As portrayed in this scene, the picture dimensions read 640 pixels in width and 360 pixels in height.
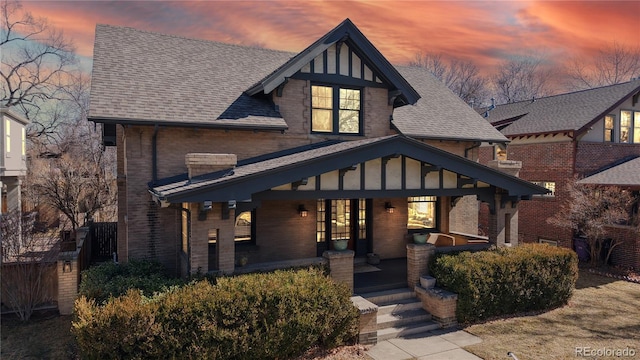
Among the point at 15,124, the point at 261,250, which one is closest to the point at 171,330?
the point at 261,250

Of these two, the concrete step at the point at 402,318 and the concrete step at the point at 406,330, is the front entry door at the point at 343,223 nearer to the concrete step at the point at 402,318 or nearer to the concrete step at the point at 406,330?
the concrete step at the point at 402,318

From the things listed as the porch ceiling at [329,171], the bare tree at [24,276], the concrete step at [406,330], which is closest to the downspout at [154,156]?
the porch ceiling at [329,171]

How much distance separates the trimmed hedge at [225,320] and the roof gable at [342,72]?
6.61 metres

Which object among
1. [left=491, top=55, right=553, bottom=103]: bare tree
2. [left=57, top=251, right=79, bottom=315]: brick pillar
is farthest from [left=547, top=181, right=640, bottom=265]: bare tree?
[left=491, top=55, right=553, bottom=103]: bare tree

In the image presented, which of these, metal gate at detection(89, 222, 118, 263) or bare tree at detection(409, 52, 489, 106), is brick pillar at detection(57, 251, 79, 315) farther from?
Answer: bare tree at detection(409, 52, 489, 106)

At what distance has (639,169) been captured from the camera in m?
19.4

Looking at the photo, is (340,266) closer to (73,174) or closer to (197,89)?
(197,89)

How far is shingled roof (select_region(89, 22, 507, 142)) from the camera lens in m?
11.7

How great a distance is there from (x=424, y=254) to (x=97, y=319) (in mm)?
8452

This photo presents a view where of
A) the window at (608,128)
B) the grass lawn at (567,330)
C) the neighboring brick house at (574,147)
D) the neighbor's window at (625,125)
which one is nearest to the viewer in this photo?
the grass lawn at (567,330)

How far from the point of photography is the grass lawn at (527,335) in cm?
906

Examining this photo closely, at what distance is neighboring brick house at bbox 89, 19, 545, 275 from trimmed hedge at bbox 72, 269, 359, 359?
1.72 metres

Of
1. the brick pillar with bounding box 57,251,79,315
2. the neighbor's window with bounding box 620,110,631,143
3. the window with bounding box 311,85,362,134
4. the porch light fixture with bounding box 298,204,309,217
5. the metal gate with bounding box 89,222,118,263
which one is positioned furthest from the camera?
the neighbor's window with bounding box 620,110,631,143

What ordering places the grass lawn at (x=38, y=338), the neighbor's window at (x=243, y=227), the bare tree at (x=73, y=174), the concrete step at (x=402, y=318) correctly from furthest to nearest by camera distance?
the bare tree at (x=73, y=174) < the neighbor's window at (x=243, y=227) < the concrete step at (x=402, y=318) < the grass lawn at (x=38, y=338)
